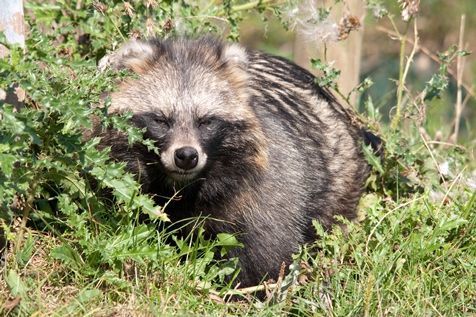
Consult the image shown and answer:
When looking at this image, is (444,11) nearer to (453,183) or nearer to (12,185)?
(453,183)

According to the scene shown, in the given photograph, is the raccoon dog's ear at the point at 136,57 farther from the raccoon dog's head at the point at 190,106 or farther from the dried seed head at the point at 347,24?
the dried seed head at the point at 347,24

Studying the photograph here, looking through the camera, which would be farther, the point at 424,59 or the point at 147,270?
the point at 424,59

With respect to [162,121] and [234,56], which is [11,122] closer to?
[162,121]

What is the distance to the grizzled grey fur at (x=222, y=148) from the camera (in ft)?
17.9

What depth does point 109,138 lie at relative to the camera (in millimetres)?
5527

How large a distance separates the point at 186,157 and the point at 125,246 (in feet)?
1.82

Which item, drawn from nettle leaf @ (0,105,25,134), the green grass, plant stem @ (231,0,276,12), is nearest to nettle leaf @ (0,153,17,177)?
the green grass

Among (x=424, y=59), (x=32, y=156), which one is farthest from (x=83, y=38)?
(x=424, y=59)

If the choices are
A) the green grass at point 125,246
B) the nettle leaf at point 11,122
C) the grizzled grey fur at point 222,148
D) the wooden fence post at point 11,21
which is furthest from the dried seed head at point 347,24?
the nettle leaf at point 11,122

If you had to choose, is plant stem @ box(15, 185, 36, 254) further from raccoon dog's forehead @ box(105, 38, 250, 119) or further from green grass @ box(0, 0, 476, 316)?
raccoon dog's forehead @ box(105, 38, 250, 119)

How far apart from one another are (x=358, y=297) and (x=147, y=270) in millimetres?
1065

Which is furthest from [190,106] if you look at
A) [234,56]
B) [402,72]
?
[402,72]

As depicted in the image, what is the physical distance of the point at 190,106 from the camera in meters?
5.49

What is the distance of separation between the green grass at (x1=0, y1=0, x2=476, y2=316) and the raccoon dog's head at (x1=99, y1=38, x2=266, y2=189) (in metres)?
0.27
